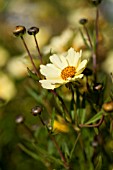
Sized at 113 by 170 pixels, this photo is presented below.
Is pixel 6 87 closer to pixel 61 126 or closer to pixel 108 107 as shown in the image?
pixel 61 126

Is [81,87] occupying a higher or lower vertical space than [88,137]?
higher

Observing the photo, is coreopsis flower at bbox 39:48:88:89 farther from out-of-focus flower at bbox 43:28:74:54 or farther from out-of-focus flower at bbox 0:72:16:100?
out-of-focus flower at bbox 0:72:16:100

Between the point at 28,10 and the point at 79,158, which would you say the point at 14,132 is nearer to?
the point at 79,158

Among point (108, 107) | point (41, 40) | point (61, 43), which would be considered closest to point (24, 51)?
point (41, 40)

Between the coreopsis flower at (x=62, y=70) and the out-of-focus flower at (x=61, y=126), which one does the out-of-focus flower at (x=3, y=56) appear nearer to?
the out-of-focus flower at (x=61, y=126)

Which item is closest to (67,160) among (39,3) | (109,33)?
(109,33)

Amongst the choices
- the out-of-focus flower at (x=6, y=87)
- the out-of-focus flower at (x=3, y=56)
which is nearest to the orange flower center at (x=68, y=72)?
the out-of-focus flower at (x=6, y=87)
